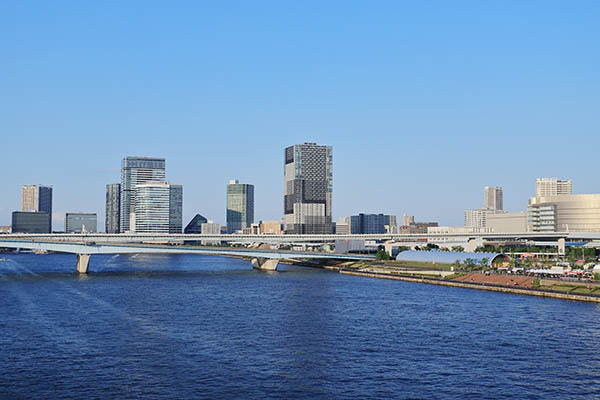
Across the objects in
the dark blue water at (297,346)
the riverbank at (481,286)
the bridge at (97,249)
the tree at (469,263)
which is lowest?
the dark blue water at (297,346)

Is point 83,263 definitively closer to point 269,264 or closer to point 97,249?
point 97,249

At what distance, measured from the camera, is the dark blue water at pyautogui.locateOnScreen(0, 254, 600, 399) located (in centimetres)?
5022

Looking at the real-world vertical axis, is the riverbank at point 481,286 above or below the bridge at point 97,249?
below

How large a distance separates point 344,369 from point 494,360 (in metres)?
14.4

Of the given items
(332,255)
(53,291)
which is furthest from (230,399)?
(332,255)

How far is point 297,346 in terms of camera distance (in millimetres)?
66188

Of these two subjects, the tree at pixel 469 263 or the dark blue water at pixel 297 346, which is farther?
the tree at pixel 469 263

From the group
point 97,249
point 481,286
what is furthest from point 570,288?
point 97,249

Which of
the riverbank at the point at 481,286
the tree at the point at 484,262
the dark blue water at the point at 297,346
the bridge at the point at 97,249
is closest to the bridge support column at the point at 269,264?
the bridge at the point at 97,249

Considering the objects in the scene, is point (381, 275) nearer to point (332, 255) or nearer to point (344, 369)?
point (332, 255)

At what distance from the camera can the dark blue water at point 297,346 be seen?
165 feet

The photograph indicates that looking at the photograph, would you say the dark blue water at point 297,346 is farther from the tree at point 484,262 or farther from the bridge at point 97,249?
the bridge at point 97,249

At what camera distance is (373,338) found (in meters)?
70.1

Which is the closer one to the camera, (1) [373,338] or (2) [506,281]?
(1) [373,338]
